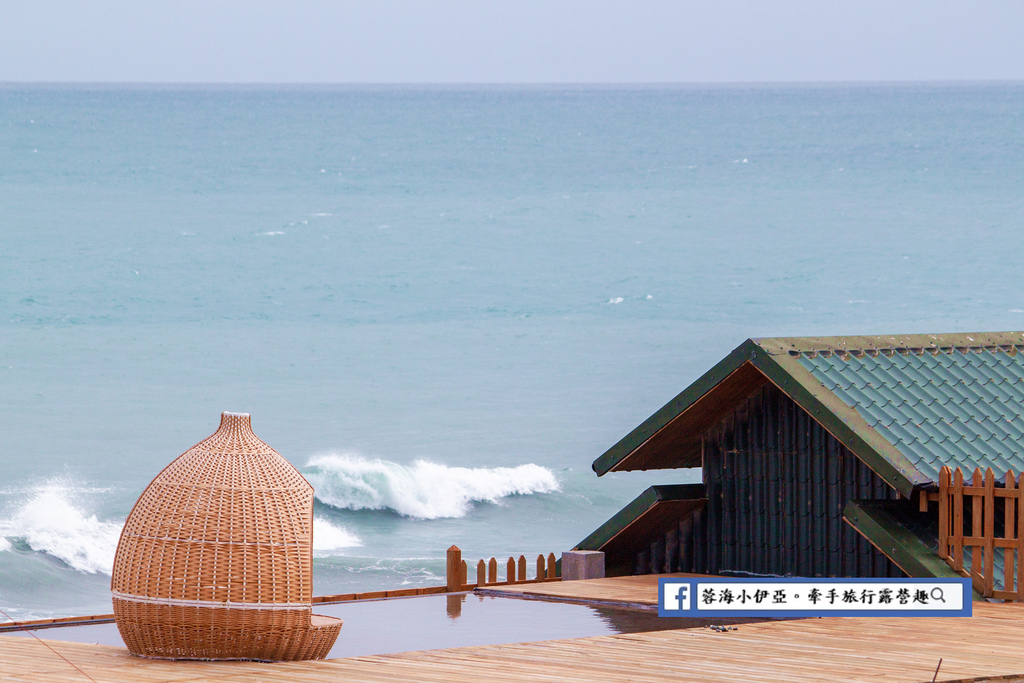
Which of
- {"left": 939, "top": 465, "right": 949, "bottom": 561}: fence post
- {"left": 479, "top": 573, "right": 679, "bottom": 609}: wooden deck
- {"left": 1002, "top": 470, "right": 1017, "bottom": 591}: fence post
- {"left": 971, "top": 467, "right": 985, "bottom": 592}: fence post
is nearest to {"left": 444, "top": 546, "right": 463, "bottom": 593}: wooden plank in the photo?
{"left": 479, "top": 573, "right": 679, "bottom": 609}: wooden deck

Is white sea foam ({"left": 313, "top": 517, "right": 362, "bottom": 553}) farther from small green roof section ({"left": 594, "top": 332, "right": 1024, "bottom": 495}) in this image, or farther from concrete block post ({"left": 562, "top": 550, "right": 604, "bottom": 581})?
small green roof section ({"left": 594, "top": 332, "right": 1024, "bottom": 495})

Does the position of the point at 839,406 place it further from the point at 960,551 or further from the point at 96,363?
the point at 96,363

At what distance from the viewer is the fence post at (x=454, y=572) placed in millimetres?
13180

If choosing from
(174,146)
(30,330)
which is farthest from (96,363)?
(174,146)

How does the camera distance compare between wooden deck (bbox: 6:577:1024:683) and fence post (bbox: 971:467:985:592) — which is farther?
fence post (bbox: 971:467:985:592)

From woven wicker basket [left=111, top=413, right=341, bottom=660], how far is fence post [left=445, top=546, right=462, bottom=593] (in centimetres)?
416

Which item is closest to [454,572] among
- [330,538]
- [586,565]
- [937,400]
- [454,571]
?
[454,571]

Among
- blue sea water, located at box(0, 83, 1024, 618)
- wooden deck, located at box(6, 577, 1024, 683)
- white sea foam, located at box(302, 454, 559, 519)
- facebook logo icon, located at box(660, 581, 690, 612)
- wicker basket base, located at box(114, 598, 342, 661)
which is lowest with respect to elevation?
wooden deck, located at box(6, 577, 1024, 683)

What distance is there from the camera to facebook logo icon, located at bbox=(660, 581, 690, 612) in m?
7.95

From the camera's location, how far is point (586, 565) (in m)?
13.5

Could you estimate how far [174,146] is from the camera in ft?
268

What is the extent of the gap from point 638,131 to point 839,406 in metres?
75.6

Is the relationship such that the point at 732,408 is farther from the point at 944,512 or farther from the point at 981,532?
the point at 981,532

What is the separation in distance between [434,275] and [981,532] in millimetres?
59476
